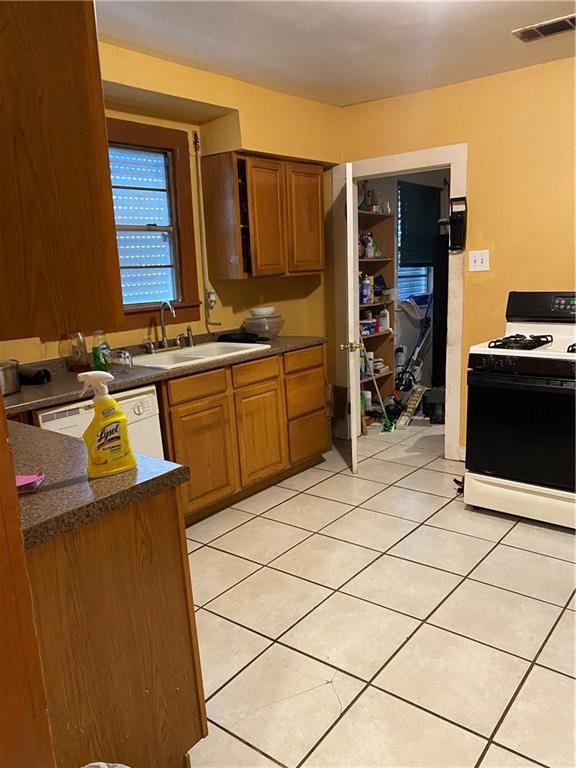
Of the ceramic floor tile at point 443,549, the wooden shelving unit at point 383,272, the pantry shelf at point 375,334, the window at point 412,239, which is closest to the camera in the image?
the ceramic floor tile at point 443,549

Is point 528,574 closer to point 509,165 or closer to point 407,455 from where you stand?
point 407,455

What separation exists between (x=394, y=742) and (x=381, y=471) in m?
2.20

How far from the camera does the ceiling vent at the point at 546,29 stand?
2502 mm

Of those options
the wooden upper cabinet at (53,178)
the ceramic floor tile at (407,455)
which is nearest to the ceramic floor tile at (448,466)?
the ceramic floor tile at (407,455)

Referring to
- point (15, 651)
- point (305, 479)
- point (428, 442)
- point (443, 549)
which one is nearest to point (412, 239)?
point (428, 442)

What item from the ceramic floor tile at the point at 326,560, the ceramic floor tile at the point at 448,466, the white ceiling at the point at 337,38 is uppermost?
the white ceiling at the point at 337,38

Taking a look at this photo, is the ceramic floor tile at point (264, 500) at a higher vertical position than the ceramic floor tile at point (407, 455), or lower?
lower

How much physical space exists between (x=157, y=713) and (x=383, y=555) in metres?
1.43

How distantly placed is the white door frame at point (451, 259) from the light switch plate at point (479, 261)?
0.06 metres

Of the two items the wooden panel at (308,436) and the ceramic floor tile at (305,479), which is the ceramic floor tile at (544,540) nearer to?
the ceramic floor tile at (305,479)

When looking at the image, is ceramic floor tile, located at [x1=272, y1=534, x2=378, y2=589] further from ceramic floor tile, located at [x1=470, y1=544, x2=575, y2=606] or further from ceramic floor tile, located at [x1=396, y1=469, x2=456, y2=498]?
ceramic floor tile, located at [x1=396, y1=469, x2=456, y2=498]

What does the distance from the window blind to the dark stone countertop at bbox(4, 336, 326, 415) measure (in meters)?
0.45

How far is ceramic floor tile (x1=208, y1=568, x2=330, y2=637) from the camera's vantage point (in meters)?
2.19

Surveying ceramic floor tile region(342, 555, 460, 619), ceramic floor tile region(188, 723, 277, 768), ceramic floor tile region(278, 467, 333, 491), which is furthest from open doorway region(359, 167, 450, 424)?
ceramic floor tile region(188, 723, 277, 768)
